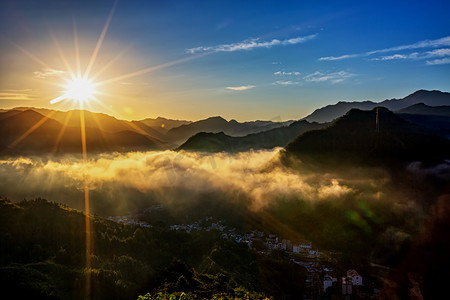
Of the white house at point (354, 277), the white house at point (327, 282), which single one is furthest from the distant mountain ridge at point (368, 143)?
the white house at point (327, 282)

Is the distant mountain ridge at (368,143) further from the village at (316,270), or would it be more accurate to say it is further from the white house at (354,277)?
the white house at (354,277)

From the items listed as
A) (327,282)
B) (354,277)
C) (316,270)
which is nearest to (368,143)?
(316,270)

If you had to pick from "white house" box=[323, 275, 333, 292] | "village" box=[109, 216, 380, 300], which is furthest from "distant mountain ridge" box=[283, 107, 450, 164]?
"white house" box=[323, 275, 333, 292]

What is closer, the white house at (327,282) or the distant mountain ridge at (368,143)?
the white house at (327,282)

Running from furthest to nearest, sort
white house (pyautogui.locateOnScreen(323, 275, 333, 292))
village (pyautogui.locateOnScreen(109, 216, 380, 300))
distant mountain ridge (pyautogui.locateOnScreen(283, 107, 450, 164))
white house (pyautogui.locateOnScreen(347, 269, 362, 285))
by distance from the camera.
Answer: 1. distant mountain ridge (pyautogui.locateOnScreen(283, 107, 450, 164))
2. white house (pyautogui.locateOnScreen(347, 269, 362, 285))
3. white house (pyautogui.locateOnScreen(323, 275, 333, 292))
4. village (pyautogui.locateOnScreen(109, 216, 380, 300))

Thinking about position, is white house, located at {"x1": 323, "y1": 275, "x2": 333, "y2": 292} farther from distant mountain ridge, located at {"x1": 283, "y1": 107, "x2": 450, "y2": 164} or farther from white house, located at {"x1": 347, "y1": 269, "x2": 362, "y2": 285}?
distant mountain ridge, located at {"x1": 283, "y1": 107, "x2": 450, "y2": 164}

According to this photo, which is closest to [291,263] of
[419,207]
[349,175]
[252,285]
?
[252,285]

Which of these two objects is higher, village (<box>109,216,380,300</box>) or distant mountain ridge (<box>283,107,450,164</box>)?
distant mountain ridge (<box>283,107,450,164</box>)

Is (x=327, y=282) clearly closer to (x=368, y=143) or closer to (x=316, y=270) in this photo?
(x=316, y=270)

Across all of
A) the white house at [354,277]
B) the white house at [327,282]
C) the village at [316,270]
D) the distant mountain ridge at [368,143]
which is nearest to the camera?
the village at [316,270]
